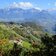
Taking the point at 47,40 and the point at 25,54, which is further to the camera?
the point at 25,54

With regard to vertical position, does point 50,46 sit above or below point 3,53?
above

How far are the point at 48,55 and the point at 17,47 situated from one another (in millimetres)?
8051

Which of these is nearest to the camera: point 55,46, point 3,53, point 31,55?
point 55,46

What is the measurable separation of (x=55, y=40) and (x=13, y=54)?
9398 mm

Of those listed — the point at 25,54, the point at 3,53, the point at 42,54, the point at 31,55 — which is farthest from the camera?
the point at 3,53

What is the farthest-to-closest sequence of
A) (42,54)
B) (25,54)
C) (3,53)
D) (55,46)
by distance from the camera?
1. (3,53)
2. (25,54)
3. (42,54)
4. (55,46)

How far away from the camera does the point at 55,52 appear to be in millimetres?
23609

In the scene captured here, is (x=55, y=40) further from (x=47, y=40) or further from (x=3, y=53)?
(x=3, y=53)

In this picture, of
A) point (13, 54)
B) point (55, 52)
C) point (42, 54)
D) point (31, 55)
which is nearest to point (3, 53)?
point (13, 54)

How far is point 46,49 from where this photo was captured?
975 inches

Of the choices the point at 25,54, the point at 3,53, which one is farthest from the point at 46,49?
the point at 3,53

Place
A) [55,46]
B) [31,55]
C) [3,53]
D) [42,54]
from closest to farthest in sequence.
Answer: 1. [55,46]
2. [42,54]
3. [31,55]
4. [3,53]

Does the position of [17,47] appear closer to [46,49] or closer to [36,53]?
[36,53]

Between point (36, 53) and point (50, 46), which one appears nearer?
point (50, 46)
